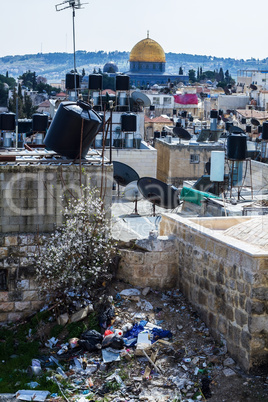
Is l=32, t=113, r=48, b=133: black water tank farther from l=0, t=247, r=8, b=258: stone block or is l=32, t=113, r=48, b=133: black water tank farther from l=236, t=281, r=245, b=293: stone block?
l=236, t=281, r=245, b=293: stone block

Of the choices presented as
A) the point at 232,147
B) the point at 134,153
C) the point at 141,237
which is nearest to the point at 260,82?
the point at 134,153

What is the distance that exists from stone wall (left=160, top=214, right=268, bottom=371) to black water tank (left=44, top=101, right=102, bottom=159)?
210cm

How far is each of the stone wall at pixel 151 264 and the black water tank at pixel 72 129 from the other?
186 cm

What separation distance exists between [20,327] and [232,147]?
7996mm

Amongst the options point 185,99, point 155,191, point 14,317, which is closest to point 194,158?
point 155,191

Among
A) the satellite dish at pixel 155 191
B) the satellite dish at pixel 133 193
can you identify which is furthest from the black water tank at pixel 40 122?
the satellite dish at pixel 155 191

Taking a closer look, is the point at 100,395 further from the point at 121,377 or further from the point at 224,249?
the point at 224,249

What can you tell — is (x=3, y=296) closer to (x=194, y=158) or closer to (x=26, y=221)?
(x=26, y=221)

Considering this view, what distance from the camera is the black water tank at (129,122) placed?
22.9 m

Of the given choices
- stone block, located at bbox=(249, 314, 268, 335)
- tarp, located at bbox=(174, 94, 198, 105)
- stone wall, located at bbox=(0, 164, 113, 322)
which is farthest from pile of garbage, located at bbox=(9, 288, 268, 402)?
tarp, located at bbox=(174, 94, 198, 105)

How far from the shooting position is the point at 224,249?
7961 millimetres

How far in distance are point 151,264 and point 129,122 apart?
14.1 m

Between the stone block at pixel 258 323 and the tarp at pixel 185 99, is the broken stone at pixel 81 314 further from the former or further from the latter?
the tarp at pixel 185 99

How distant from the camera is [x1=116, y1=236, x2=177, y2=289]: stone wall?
9555 millimetres
